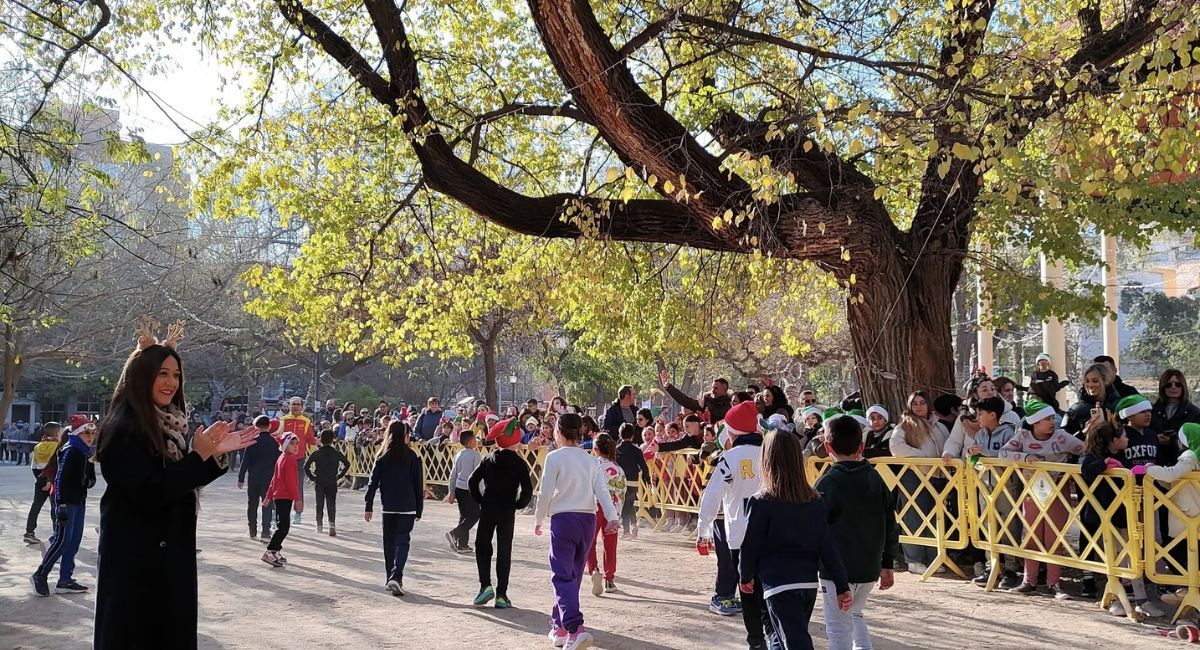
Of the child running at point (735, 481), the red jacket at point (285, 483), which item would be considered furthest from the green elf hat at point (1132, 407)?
the red jacket at point (285, 483)

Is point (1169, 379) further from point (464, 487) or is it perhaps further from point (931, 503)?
point (464, 487)

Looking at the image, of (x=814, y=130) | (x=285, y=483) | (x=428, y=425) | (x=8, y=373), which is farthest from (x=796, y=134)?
(x=8, y=373)

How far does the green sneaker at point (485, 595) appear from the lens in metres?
9.39

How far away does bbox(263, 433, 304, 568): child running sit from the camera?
39.6 ft

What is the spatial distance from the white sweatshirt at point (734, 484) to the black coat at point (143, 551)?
4285mm

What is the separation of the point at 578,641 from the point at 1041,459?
518cm

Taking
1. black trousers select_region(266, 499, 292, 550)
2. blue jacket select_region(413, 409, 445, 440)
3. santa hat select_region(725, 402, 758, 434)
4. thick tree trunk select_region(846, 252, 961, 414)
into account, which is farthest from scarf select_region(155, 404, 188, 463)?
blue jacket select_region(413, 409, 445, 440)

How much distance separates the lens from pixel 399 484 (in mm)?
10156

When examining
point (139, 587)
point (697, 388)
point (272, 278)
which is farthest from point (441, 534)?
point (697, 388)

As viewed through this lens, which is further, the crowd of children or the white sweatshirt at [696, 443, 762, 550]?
the white sweatshirt at [696, 443, 762, 550]

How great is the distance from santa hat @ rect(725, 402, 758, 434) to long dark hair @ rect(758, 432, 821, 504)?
220cm

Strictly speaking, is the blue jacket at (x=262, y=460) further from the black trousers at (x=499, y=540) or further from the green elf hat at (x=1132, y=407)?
the green elf hat at (x=1132, y=407)

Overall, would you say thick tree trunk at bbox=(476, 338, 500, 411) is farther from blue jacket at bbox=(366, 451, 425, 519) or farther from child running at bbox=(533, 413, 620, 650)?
child running at bbox=(533, 413, 620, 650)

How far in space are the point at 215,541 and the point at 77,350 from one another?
791 inches
